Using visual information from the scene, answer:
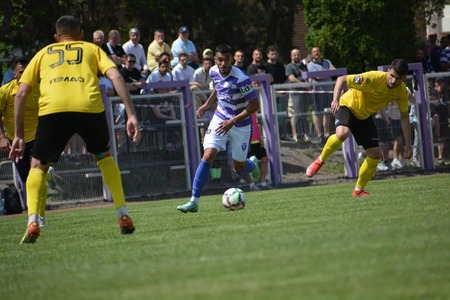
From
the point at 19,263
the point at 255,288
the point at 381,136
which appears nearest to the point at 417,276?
the point at 255,288

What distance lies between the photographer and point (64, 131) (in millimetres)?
10578

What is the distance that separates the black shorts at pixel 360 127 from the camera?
48.5 ft

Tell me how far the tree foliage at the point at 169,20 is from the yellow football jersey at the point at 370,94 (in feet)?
41.9

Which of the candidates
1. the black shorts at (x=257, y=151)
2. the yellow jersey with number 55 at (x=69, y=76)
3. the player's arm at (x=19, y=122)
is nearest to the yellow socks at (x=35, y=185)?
the player's arm at (x=19, y=122)

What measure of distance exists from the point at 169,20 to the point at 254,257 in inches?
913

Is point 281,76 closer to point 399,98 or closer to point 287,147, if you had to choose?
point 287,147

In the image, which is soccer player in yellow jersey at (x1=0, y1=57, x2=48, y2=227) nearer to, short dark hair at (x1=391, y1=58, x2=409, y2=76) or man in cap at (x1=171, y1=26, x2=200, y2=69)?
short dark hair at (x1=391, y1=58, x2=409, y2=76)

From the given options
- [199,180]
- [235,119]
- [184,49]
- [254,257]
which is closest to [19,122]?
[199,180]

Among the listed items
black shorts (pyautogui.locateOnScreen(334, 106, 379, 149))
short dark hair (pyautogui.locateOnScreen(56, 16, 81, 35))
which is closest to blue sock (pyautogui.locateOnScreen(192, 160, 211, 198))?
black shorts (pyautogui.locateOnScreen(334, 106, 379, 149))

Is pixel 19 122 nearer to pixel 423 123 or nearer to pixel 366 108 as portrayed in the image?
pixel 366 108

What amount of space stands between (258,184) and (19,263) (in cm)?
1240

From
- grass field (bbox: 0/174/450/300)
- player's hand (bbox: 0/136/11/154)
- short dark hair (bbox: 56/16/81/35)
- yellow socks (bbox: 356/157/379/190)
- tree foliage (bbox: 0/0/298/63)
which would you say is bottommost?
grass field (bbox: 0/174/450/300)

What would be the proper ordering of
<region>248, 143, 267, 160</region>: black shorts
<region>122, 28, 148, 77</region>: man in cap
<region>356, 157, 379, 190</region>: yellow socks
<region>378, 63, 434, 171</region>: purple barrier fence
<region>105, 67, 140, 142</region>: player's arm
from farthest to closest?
<region>378, 63, 434, 171</region>: purple barrier fence < <region>122, 28, 148, 77</region>: man in cap < <region>248, 143, 267, 160</region>: black shorts < <region>356, 157, 379, 190</region>: yellow socks < <region>105, 67, 140, 142</region>: player's arm

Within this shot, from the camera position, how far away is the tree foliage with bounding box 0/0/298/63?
27125 mm
